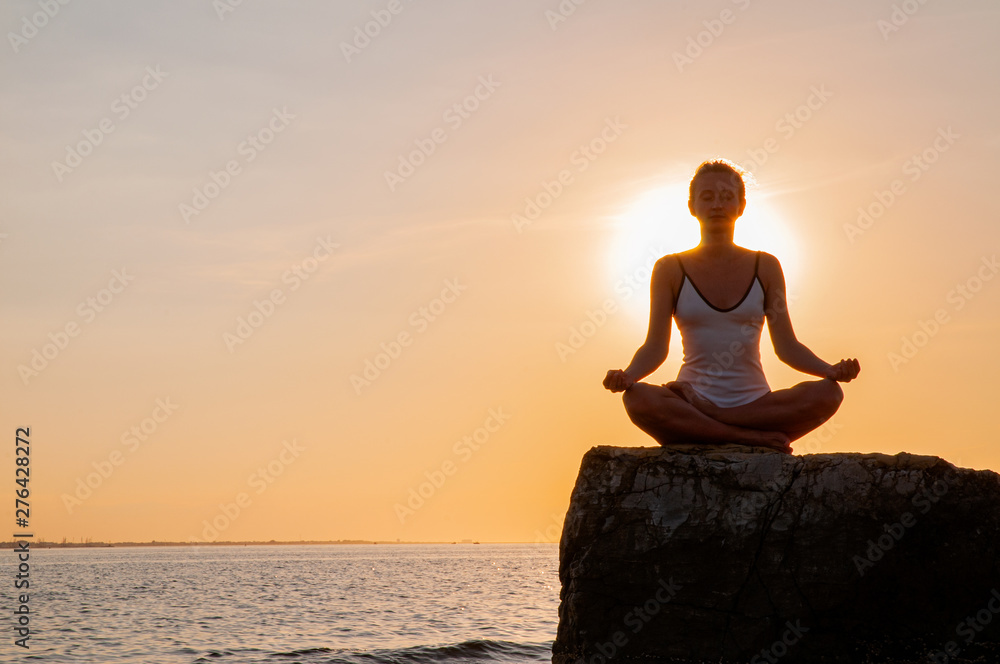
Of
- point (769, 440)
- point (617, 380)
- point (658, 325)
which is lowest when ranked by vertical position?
point (769, 440)

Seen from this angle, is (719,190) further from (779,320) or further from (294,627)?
(294,627)

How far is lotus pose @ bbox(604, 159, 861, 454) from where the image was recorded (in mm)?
5820

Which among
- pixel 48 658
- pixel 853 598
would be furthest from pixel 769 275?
pixel 48 658

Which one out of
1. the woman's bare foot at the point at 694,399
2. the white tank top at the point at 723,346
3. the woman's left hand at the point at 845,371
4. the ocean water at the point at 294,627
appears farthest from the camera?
the ocean water at the point at 294,627

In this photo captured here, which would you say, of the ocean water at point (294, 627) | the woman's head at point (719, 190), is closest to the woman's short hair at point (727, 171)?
the woman's head at point (719, 190)

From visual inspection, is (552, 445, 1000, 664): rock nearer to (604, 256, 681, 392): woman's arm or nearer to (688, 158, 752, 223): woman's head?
(604, 256, 681, 392): woman's arm

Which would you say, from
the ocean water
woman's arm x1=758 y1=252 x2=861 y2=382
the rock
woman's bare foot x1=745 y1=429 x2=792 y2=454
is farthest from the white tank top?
the ocean water

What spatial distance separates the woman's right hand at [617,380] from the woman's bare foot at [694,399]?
32 cm

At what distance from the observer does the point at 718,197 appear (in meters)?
6.34

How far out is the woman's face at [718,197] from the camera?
6332 millimetres

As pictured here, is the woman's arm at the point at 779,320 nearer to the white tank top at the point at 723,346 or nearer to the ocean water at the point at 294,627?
the white tank top at the point at 723,346

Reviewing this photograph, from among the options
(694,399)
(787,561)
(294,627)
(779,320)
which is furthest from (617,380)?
(294,627)

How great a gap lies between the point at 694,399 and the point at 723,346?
1.47ft

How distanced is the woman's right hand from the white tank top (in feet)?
1.74
